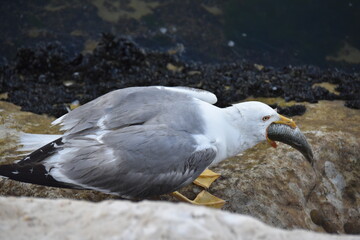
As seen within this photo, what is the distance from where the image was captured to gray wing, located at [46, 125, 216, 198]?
3.29 meters

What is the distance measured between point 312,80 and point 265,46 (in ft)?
9.86

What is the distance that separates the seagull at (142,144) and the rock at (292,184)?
233mm

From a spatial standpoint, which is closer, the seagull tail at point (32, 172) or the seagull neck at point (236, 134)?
the seagull tail at point (32, 172)

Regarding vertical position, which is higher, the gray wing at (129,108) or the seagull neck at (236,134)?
the gray wing at (129,108)

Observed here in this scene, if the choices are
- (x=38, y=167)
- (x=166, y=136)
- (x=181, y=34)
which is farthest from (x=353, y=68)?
(x=38, y=167)

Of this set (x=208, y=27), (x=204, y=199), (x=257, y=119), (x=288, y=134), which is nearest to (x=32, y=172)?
(x=204, y=199)

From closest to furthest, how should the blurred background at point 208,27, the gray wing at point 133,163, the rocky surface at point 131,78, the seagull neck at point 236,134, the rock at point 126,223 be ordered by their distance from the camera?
the rock at point 126,223, the gray wing at point 133,163, the seagull neck at point 236,134, the rocky surface at point 131,78, the blurred background at point 208,27

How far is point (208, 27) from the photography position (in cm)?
978

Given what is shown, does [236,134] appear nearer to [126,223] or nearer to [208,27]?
[126,223]

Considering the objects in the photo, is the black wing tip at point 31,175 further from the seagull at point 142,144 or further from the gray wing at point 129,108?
the gray wing at point 129,108

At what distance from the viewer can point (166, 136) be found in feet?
11.1

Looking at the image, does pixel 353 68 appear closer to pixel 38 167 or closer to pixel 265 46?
pixel 265 46

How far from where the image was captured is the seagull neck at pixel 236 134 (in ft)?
12.8

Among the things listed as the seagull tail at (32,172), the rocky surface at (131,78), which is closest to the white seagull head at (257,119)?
the seagull tail at (32,172)
